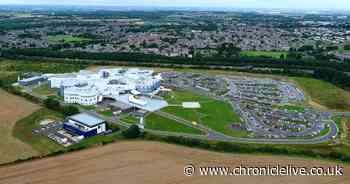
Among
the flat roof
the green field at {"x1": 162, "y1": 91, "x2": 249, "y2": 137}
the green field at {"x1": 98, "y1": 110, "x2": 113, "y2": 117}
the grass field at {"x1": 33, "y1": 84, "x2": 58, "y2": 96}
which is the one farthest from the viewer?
the grass field at {"x1": 33, "y1": 84, "x2": 58, "y2": 96}

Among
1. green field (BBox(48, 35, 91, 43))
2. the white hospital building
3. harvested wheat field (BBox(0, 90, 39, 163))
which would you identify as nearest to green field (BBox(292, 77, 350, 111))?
the white hospital building

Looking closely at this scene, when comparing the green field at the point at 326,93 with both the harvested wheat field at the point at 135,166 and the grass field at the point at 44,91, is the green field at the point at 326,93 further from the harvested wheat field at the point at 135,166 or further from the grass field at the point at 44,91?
the grass field at the point at 44,91

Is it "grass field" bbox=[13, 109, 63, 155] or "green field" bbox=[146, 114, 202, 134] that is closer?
"grass field" bbox=[13, 109, 63, 155]

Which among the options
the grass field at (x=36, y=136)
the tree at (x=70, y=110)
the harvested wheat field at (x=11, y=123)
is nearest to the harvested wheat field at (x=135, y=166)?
the harvested wheat field at (x=11, y=123)

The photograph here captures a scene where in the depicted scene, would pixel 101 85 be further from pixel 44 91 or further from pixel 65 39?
pixel 65 39

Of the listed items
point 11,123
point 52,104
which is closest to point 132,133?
point 11,123

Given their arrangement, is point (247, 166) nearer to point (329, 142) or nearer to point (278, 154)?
point (278, 154)

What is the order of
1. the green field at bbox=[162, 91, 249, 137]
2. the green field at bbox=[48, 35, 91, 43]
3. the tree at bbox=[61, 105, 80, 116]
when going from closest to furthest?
the green field at bbox=[162, 91, 249, 137], the tree at bbox=[61, 105, 80, 116], the green field at bbox=[48, 35, 91, 43]

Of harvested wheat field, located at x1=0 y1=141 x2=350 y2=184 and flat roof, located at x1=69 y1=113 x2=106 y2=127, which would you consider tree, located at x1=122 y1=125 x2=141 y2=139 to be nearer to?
harvested wheat field, located at x1=0 y1=141 x2=350 y2=184
